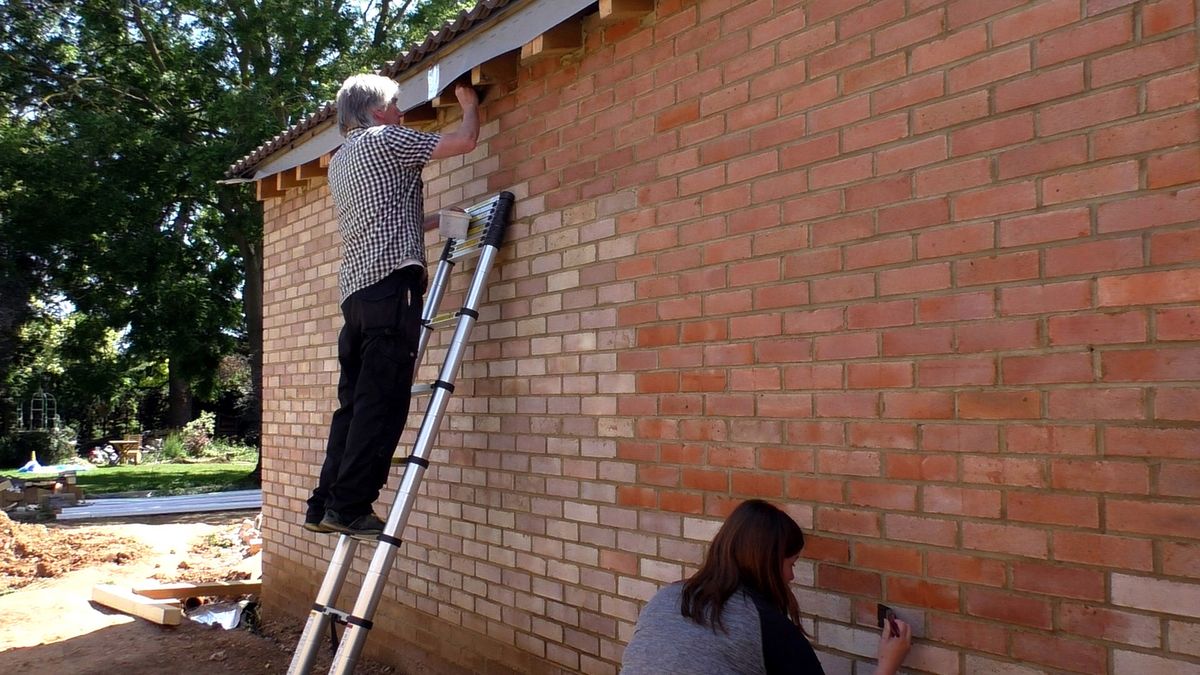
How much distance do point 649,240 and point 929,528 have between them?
1572 mm

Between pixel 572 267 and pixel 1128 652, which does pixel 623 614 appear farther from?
pixel 1128 652

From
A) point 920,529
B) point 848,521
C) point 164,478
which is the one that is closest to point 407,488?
point 848,521

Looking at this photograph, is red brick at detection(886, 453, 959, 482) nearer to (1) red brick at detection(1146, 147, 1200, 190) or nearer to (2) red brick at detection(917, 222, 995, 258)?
(2) red brick at detection(917, 222, 995, 258)

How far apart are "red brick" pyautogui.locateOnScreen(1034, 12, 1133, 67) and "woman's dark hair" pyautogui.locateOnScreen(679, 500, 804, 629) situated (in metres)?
1.44

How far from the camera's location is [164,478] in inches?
909

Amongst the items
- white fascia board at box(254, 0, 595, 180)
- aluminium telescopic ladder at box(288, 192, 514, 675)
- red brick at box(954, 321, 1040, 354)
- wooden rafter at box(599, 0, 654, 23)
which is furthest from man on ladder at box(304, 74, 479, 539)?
red brick at box(954, 321, 1040, 354)

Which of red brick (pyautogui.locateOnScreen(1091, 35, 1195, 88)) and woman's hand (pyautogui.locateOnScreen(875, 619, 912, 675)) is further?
woman's hand (pyautogui.locateOnScreen(875, 619, 912, 675))

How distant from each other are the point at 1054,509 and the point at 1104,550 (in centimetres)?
15

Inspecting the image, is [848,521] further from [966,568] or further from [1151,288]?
[1151,288]

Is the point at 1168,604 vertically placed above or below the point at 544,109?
below

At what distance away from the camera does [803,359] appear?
3.05 meters

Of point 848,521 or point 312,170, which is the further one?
point 312,170

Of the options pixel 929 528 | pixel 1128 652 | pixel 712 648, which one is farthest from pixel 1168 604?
pixel 712 648

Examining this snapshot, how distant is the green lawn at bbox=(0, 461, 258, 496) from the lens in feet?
66.1
